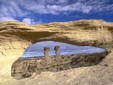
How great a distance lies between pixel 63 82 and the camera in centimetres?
832

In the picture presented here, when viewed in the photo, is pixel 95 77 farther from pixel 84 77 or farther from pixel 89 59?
pixel 89 59

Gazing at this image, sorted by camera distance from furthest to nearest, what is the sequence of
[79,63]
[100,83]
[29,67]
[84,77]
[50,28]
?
[29,67], [79,63], [50,28], [84,77], [100,83]

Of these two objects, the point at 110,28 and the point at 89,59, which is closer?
the point at 110,28

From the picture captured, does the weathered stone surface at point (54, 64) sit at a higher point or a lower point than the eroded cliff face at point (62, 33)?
lower

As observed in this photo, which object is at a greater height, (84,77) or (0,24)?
(0,24)

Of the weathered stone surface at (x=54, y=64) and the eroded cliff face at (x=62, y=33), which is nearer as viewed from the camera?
the eroded cliff face at (x=62, y=33)

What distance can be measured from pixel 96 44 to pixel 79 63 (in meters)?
1.62

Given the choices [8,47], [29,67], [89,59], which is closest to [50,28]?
[8,47]

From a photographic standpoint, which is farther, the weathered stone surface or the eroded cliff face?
the weathered stone surface

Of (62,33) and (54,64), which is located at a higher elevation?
(62,33)

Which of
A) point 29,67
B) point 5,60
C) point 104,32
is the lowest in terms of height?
point 29,67

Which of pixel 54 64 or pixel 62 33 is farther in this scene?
pixel 54 64

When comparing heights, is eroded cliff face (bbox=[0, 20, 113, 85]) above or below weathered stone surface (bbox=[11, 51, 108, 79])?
above

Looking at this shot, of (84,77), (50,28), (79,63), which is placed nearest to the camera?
(84,77)
